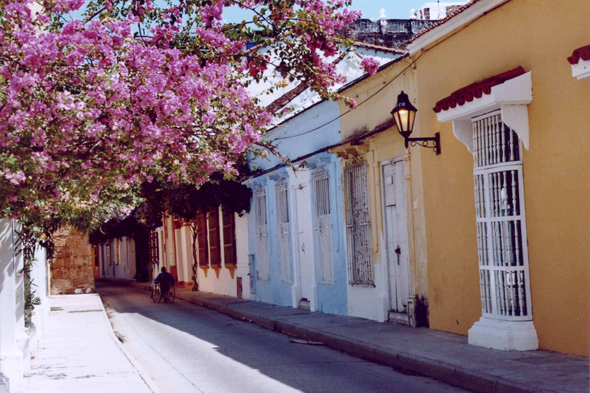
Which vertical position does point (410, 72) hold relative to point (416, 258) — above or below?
above

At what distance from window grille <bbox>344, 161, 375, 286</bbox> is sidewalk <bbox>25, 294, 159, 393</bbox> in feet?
15.5

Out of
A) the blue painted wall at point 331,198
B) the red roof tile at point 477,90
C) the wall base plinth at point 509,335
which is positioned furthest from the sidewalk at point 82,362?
the red roof tile at point 477,90

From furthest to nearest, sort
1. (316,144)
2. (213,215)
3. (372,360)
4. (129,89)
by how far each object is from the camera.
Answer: (213,215) < (316,144) < (372,360) < (129,89)

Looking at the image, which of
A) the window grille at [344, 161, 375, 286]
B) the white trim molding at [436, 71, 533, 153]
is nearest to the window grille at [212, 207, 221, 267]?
the window grille at [344, 161, 375, 286]

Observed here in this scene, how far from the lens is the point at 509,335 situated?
9320 millimetres

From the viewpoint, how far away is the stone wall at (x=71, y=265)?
2770 cm

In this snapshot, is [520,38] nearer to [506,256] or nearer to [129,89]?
[506,256]

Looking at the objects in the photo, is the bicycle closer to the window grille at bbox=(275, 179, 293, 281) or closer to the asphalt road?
the window grille at bbox=(275, 179, 293, 281)

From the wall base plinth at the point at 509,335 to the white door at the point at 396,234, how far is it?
3.32 meters

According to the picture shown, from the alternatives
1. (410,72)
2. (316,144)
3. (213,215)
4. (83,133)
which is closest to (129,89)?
(83,133)

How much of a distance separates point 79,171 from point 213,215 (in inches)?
811

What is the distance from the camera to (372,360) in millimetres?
10500

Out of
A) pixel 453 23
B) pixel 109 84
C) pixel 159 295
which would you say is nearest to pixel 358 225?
pixel 453 23

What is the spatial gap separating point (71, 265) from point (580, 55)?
76.5 ft
